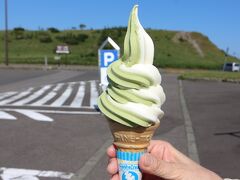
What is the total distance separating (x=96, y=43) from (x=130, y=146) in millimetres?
82114

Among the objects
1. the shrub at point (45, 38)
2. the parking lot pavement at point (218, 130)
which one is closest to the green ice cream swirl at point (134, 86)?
the parking lot pavement at point (218, 130)

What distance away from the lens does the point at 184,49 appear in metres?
86.1

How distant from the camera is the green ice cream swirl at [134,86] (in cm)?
265

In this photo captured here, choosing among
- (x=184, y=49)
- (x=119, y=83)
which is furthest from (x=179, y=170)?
(x=184, y=49)

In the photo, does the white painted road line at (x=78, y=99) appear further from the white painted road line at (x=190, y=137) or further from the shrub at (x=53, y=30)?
the shrub at (x=53, y=30)

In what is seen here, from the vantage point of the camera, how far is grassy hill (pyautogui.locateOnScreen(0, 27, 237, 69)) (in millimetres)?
79000

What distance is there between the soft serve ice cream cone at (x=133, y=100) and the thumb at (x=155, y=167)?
0.17 ft

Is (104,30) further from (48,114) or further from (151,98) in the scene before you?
(151,98)

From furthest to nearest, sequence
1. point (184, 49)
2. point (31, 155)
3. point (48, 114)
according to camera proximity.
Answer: point (184, 49) → point (48, 114) → point (31, 155)

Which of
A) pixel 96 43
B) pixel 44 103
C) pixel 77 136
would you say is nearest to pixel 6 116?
pixel 44 103

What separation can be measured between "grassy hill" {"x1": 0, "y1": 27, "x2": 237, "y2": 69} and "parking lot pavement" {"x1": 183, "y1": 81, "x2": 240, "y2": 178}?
185ft

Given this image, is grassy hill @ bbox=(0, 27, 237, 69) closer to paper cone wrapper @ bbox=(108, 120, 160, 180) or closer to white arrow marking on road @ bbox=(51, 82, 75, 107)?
white arrow marking on road @ bbox=(51, 82, 75, 107)

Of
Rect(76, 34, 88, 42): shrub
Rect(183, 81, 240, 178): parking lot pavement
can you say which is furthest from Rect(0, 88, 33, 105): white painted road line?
Rect(76, 34, 88, 42): shrub

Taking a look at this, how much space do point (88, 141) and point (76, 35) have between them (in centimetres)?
7985
